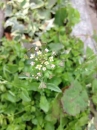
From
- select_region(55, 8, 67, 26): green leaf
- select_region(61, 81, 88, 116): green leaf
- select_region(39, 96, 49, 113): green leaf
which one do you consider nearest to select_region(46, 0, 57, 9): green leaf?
select_region(55, 8, 67, 26): green leaf

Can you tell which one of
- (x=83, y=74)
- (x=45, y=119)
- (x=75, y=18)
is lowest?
(x=45, y=119)

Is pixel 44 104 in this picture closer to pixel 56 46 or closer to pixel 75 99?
pixel 75 99

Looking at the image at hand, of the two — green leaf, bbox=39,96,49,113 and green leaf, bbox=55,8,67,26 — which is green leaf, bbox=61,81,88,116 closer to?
green leaf, bbox=39,96,49,113

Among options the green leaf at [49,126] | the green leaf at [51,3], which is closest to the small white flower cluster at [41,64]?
the green leaf at [49,126]

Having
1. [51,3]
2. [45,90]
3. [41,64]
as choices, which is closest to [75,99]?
[45,90]

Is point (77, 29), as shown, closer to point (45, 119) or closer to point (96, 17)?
point (96, 17)

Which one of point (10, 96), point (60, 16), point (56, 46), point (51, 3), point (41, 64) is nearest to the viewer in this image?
point (41, 64)

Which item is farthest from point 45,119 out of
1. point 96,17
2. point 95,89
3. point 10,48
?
point 96,17
